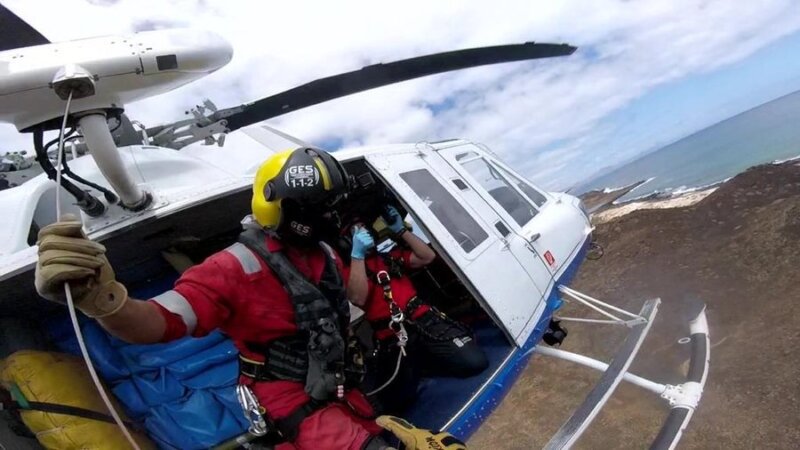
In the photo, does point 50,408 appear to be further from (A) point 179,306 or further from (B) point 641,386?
(B) point 641,386

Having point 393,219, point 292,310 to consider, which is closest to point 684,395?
point 393,219

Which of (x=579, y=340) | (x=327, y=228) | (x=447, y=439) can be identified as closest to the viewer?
(x=447, y=439)

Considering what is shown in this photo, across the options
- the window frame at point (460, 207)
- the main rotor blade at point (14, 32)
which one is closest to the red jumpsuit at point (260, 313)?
the window frame at point (460, 207)

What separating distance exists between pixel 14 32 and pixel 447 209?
3.38 meters

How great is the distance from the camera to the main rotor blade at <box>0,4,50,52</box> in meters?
3.26

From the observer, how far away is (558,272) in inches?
180

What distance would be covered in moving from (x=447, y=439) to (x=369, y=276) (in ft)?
5.80

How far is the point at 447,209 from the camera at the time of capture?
13.2 ft

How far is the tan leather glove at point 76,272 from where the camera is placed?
1.56 meters

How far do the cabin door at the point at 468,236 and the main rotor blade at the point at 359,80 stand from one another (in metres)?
→ 1.04

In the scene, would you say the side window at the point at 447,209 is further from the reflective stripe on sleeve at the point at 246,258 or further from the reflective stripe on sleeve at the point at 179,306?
the reflective stripe on sleeve at the point at 179,306

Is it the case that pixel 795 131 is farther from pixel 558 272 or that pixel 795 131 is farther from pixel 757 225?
pixel 558 272

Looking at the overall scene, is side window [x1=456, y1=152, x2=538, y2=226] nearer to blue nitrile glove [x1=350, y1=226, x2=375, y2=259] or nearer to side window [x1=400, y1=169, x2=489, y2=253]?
side window [x1=400, y1=169, x2=489, y2=253]

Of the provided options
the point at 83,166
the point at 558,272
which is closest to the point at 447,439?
the point at 558,272
